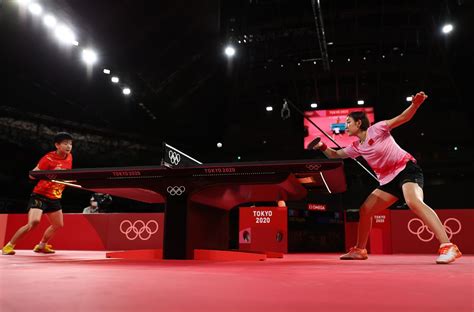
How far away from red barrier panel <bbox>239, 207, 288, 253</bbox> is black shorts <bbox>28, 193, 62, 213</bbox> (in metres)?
3.57

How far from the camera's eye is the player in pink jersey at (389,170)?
11.1 ft

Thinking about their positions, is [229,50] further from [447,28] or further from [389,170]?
[389,170]

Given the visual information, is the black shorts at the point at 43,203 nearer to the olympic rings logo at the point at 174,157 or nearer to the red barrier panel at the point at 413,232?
the olympic rings logo at the point at 174,157

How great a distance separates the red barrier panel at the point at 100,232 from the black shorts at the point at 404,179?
196 inches

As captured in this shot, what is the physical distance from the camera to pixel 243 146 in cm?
1808

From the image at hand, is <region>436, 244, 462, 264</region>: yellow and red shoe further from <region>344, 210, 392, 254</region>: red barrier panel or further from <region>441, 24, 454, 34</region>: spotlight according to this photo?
<region>441, 24, 454, 34</region>: spotlight

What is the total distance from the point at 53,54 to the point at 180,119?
603cm

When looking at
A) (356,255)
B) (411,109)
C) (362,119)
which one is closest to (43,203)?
(356,255)

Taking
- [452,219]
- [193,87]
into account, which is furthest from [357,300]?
[193,87]

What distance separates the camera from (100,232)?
7852 mm

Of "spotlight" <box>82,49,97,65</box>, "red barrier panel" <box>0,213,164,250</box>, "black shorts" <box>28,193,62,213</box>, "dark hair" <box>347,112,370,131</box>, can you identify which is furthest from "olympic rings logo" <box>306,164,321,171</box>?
"spotlight" <box>82,49,97,65</box>

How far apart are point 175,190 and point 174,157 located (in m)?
0.31

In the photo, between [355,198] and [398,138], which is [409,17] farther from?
[355,198]

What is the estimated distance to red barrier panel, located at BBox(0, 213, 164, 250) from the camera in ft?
25.3
